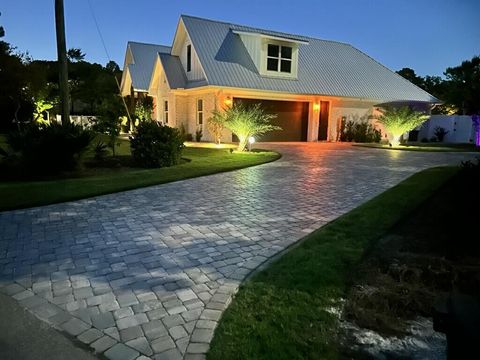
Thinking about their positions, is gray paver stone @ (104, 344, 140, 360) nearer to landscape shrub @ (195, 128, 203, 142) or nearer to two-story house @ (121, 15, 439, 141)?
two-story house @ (121, 15, 439, 141)

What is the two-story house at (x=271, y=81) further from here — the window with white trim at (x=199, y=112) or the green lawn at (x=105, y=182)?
the green lawn at (x=105, y=182)

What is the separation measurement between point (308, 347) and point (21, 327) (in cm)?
230

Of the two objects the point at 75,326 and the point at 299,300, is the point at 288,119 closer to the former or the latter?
the point at 299,300

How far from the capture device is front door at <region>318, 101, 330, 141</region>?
23156 mm

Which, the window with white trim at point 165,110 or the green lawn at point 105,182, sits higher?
the window with white trim at point 165,110

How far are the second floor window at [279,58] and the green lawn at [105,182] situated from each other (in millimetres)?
9185

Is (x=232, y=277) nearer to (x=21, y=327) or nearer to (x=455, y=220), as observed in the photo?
(x=21, y=327)

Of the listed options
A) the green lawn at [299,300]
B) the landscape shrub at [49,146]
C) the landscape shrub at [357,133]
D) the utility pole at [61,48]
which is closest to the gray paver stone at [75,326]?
the green lawn at [299,300]

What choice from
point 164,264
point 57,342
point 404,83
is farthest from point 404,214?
point 404,83

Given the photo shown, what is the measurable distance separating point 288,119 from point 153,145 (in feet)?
42.7

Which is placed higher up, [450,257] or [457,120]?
[457,120]

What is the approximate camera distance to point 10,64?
2250 centimetres

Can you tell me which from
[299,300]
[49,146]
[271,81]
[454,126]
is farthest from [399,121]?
[299,300]

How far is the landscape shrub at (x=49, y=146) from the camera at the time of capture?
9.91 m
